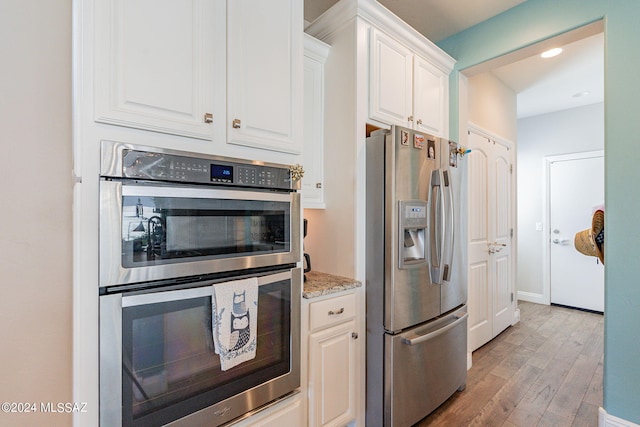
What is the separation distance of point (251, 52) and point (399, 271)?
1395 millimetres

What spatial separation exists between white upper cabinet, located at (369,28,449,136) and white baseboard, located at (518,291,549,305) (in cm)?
365

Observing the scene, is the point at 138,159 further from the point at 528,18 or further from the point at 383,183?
the point at 528,18

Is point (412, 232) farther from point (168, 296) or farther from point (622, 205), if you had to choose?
point (168, 296)

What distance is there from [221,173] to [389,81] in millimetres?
1401

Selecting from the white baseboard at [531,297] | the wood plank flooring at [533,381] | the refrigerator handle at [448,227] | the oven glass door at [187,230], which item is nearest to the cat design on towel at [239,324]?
the oven glass door at [187,230]

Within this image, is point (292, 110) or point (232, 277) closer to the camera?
point (232, 277)

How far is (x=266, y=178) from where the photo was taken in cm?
135

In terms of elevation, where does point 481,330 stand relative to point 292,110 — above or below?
below

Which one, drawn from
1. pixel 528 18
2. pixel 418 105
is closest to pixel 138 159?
pixel 418 105

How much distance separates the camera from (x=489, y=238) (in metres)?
3.21

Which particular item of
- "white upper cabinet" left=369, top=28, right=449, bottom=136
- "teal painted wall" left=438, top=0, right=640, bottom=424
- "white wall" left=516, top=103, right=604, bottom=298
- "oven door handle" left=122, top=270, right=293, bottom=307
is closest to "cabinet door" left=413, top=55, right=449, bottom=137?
"white upper cabinet" left=369, top=28, right=449, bottom=136

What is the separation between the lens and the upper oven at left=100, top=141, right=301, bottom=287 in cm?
98

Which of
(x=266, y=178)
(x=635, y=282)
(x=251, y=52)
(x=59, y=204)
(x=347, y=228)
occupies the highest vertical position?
(x=251, y=52)

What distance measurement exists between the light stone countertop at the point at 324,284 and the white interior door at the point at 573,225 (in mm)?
4172
